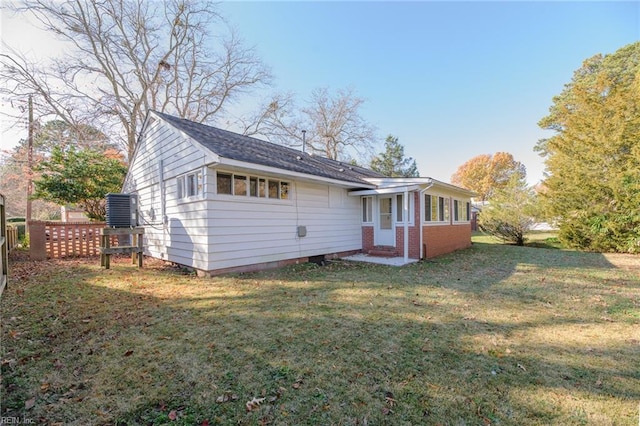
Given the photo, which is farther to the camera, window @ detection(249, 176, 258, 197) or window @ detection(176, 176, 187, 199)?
window @ detection(176, 176, 187, 199)

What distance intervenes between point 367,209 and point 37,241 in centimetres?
1163

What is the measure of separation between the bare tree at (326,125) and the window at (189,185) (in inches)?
641

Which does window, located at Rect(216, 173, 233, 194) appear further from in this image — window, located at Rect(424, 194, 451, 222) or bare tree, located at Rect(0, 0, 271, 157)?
bare tree, located at Rect(0, 0, 271, 157)

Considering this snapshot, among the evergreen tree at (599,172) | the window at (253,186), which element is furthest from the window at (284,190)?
the evergreen tree at (599,172)

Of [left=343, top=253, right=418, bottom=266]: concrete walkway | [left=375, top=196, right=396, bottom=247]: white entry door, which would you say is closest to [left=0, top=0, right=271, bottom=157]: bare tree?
[left=375, top=196, right=396, bottom=247]: white entry door

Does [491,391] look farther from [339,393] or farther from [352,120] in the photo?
[352,120]

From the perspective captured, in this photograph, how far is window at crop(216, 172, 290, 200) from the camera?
22.6 feet

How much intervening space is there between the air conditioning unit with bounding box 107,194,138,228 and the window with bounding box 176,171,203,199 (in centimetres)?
187

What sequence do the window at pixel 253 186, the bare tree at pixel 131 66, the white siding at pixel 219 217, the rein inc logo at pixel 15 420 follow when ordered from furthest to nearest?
the bare tree at pixel 131 66
the window at pixel 253 186
the white siding at pixel 219 217
the rein inc logo at pixel 15 420

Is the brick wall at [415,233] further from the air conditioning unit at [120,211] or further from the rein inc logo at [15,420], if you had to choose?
the rein inc logo at [15,420]

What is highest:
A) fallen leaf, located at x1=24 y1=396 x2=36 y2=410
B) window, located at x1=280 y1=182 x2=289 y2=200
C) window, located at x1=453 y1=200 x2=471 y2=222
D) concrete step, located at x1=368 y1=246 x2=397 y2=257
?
window, located at x1=280 y1=182 x2=289 y2=200

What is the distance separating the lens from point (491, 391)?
7.75ft

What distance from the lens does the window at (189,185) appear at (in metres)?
6.93

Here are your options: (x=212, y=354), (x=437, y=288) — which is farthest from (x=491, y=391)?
(x=437, y=288)
